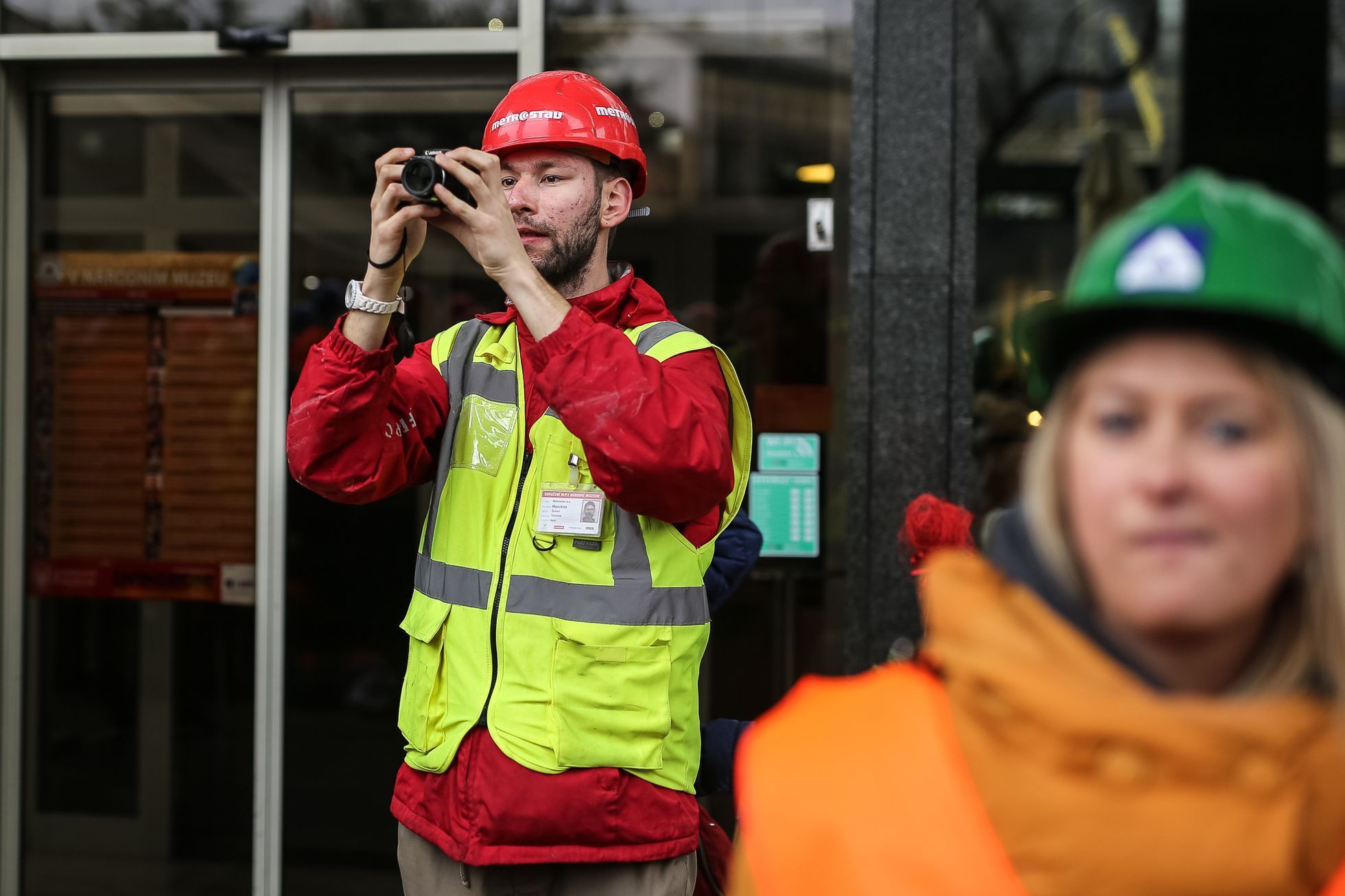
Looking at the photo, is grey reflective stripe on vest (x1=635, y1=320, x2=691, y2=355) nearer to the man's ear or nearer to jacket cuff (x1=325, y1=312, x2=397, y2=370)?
the man's ear

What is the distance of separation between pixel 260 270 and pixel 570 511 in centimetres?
236

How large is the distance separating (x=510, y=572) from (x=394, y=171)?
0.77 meters

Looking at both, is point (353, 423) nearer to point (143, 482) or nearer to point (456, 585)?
point (456, 585)

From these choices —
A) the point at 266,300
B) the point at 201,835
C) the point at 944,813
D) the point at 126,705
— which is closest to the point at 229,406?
the point at 266,300

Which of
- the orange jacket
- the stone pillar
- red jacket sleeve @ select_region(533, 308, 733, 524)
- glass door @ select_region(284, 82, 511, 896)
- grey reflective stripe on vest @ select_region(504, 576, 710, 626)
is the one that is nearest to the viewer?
the orange jacket

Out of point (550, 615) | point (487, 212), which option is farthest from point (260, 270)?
point (550, 615)

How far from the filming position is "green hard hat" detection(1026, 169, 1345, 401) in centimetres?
110

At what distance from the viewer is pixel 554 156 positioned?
2.71 m

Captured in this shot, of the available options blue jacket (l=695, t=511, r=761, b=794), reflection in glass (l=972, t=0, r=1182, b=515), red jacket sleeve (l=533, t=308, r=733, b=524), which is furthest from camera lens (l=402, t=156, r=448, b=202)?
reflection in glass (l=972, t=0, r=1182, b=515)

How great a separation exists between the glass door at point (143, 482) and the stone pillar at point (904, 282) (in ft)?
6.41

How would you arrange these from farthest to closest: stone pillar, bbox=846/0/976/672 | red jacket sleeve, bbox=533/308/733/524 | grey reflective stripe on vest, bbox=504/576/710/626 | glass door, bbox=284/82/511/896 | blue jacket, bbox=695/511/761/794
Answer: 1. glass door, bbox=284/82/511/896
2. stone pillar, bbox=846/0/976/672
3. blue jacket, bbox=695/511/761/794
4. grey reflective stripe on vest, bbox=504/576/710/626
5. red jacket sleeve, bbox=533/308/733/524

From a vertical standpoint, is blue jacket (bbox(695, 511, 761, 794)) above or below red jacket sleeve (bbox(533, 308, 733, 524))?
below

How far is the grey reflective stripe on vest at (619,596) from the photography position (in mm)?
2430

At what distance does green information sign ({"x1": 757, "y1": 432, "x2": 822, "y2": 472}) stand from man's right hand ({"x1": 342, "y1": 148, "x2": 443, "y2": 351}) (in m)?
1.86
